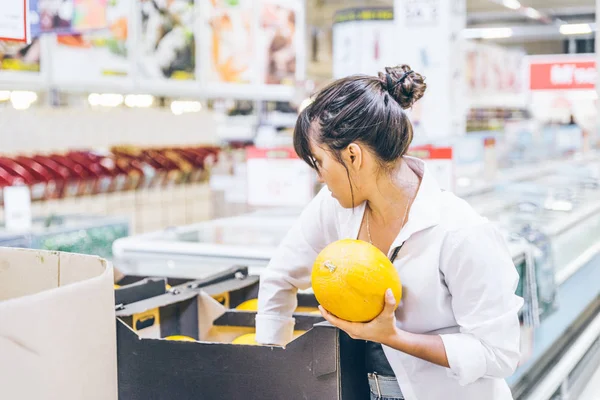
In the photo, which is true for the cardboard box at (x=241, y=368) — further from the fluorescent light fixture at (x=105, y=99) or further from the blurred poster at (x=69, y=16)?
Answer: the fluorescent light fixture at (x=105, y=99)

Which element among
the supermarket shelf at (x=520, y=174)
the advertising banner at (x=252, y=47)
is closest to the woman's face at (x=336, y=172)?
the supermarket shelf at (x=520, y=174)

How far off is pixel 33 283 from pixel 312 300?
3.16 feet

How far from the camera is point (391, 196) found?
A: 1834mm

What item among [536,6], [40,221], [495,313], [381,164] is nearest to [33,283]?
[381,164]

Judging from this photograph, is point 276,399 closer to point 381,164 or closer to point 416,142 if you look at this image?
point 381,164

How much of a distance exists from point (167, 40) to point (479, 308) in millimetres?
5320

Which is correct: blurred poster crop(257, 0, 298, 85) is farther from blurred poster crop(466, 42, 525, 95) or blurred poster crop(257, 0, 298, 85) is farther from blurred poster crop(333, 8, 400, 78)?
blurred poster crop(466, 42, 525, 95)

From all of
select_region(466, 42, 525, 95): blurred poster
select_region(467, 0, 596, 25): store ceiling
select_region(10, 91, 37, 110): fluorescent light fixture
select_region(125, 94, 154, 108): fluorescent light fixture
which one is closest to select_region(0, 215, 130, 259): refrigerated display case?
select_region(10, 91, 37, 110): fluorescent light fixture

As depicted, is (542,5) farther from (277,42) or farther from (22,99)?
(22,99)

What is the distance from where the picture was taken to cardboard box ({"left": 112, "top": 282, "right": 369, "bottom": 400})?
1726mm

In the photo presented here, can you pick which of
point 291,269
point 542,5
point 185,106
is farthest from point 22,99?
point 542,5

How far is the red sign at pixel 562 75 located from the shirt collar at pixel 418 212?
13.8 meters

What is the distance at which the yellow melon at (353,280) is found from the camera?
1602mm

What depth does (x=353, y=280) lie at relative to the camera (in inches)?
63.0
